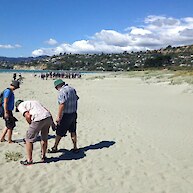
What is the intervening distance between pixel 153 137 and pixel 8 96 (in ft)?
14.8

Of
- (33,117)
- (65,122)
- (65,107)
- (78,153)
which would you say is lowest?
(78,153)

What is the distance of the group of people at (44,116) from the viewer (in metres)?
6.04

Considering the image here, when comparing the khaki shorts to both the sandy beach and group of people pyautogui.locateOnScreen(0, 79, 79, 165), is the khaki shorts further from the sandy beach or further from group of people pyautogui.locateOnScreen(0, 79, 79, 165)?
the sandy beach

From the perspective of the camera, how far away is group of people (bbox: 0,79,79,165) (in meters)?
6.04

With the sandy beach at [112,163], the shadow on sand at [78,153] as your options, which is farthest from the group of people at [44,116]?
the sandy beach at [112,163]

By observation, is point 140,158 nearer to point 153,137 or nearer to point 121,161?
point 121,161

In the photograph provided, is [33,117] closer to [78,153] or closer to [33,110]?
[33,110]

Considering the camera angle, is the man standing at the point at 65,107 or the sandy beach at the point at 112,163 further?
the man standing at the point at 65,107

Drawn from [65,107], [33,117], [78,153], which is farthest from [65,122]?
[33,117]

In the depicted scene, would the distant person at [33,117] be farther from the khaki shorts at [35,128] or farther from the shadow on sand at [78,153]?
the shadow on sand at [78,153]

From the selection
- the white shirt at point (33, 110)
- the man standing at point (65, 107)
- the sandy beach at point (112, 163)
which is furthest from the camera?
the man standing at point (65, 107)

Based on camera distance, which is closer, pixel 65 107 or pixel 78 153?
pixel 65 107

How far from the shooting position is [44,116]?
607cm

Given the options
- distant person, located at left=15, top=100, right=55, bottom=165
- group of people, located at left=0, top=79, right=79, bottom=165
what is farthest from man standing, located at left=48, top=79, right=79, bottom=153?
distant person, located at left=15, top=100, right=55, bottom=165
